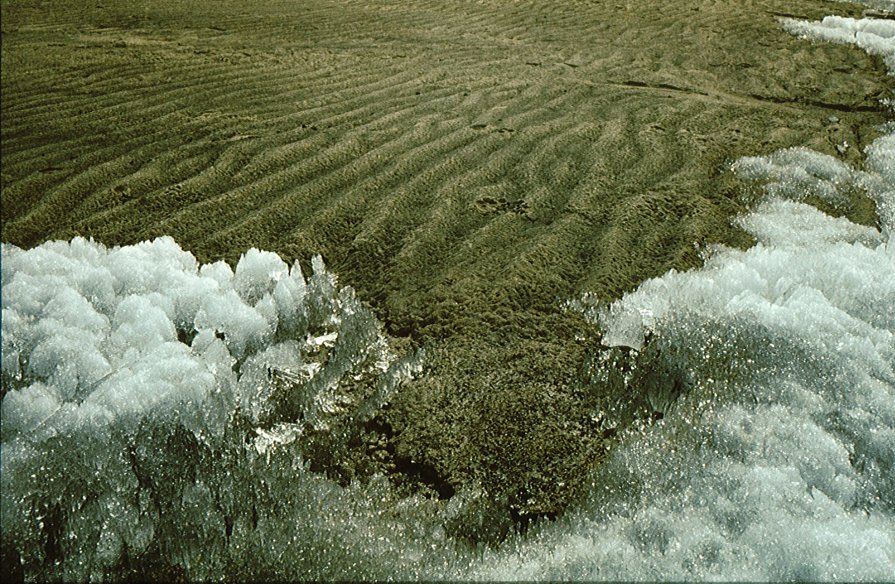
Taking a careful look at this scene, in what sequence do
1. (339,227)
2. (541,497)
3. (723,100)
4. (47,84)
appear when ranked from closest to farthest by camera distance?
1. (541,497)
2. (339,227)
3. (47,84)
4. (723,100)

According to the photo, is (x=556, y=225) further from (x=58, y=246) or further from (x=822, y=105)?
Answer: (x=822, y=105)

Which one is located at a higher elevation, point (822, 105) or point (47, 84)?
point (47, 84)

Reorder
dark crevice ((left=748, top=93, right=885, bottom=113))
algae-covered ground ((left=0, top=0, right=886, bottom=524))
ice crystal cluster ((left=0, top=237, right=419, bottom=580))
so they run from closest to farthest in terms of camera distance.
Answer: ice crystal cluster ((left=0, top=237, right=419, bottom=580)), algae-covered ground ((left=0, top=0, right=886, bottom=524)), dark crevice ((left=748, top=93, right=885, bottom=113))

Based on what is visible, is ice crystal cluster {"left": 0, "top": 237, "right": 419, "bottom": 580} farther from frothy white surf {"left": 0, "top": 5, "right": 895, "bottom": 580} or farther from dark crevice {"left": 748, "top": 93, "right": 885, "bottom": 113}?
dark crevice {"left": 748, "top": 93, "right": 885, "bottom": 113}

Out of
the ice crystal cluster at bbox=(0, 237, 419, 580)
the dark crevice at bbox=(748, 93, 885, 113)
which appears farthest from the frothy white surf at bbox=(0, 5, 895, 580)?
the dark crevice at bbox=(748, 93, 885, 113)

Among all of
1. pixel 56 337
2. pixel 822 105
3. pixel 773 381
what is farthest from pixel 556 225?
pixel 822 105

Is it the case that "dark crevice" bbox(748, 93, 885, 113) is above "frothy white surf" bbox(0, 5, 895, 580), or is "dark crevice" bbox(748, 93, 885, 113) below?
above

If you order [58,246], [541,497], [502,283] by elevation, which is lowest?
[541,497]
